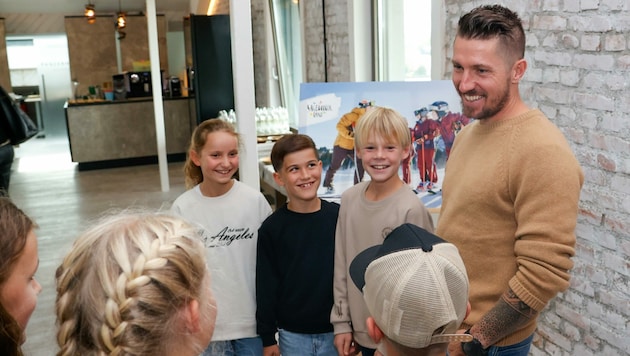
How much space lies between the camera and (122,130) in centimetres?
1028

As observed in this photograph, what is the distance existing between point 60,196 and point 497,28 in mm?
7474

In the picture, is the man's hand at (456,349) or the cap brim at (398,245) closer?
the cap brim at (398,245)

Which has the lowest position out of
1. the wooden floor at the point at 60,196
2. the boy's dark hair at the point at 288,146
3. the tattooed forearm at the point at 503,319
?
the wooden floor at the point at 60,196

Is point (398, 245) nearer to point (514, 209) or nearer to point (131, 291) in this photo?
point (514, 209)

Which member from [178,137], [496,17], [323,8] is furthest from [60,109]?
[496,17]

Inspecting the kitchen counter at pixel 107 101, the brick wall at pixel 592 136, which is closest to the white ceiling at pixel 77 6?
the kitchen counter at pixel 107 101

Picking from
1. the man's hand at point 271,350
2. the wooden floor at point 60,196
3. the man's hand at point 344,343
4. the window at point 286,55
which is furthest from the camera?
the window at point 286,55

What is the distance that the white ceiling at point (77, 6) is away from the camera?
11.9 metres

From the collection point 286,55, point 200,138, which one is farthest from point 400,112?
point 286,55

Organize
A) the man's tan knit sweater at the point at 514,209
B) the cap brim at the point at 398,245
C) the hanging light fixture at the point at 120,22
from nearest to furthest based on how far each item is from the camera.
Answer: the cap brim at the point at 398,245
the man's tan knit sweater at the point at 514,209
the hanging light fixture at the point at 120,22

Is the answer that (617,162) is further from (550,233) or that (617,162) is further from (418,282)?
(418,282)

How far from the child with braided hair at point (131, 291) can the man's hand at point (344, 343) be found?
103cm

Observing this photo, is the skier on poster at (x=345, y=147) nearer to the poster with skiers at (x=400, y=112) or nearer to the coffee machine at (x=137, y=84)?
the poster with skiers at (x=400, y=112)

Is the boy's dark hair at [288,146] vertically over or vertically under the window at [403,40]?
under
